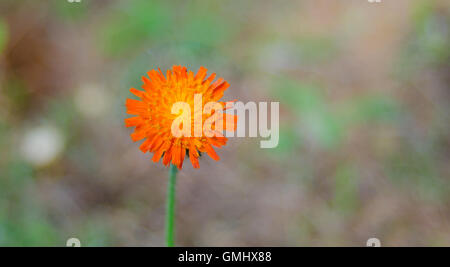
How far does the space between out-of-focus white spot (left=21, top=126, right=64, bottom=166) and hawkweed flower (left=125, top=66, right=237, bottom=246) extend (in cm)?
124

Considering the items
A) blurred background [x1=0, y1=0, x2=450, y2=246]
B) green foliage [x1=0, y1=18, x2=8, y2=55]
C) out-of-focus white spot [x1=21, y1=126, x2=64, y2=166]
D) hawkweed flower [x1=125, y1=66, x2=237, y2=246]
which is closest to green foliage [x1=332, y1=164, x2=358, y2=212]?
blurred background [x1=0, y1=0, x2=450, y2=246]

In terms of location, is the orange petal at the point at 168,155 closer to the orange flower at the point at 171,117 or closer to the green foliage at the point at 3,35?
the orange flower at the point at 171,117

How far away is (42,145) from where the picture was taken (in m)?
2.57

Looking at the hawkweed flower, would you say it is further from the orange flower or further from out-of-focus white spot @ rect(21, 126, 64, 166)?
out-of-focus white spot @ rect(21, 126, 64, 166)

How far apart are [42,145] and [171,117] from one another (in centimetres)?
135

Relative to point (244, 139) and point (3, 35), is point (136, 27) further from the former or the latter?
point (244, 139)

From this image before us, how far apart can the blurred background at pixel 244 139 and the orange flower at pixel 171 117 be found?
994 mm

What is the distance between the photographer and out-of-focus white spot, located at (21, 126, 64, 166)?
254 cm

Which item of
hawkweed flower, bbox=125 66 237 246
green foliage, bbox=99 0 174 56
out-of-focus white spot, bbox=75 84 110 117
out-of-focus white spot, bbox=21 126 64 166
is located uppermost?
green foliage, bbox=99 0 174 56

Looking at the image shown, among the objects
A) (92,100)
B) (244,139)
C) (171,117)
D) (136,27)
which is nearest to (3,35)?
(92,100)

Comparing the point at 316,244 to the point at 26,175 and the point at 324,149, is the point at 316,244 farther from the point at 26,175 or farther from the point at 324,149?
the point at 26,175

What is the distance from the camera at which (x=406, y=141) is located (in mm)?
2699

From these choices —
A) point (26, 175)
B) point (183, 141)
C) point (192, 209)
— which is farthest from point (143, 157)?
point (183, 141)

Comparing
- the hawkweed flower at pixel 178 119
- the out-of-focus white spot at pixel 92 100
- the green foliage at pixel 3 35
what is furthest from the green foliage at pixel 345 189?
the green foliage at pixel 3 35
